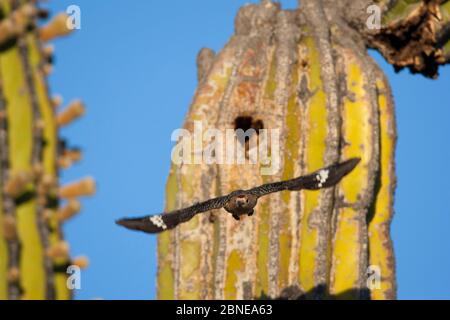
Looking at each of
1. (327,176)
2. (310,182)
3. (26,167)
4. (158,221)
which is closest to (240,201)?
(310,182)

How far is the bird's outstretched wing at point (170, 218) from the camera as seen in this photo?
11383mm

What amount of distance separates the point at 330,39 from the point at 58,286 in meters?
10.0

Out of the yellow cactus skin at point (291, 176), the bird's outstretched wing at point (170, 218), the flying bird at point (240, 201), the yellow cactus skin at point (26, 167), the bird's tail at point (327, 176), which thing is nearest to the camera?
the yellow cactus skin at point (26, 167)

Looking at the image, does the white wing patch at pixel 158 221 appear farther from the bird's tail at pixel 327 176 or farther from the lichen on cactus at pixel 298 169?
the bird's tail at pixel 327 176

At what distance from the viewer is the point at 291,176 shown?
41.5 ft

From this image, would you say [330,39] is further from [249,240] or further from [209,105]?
[249,240]

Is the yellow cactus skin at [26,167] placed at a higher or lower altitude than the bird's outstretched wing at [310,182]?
lower

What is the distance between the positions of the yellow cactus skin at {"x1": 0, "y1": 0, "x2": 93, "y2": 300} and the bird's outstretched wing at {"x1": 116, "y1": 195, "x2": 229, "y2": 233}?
656 centimetres

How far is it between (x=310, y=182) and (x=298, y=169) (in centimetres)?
97

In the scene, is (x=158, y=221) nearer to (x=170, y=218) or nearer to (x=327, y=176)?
(x=170, y=218)

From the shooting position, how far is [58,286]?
15.8ft

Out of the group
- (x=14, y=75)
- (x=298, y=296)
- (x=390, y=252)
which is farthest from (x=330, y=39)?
(x=14, y=75)

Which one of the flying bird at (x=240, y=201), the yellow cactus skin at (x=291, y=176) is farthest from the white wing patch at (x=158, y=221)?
the yellow cactus skin at (x=291, y=176)

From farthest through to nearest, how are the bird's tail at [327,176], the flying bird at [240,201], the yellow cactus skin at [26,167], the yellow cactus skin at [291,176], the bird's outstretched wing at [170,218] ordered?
the yellow cactus skin at [291,176] → the bird's tail at [327,176] → the flying bird at [240,201] → the bird's outstretched wing at [170,218] → the yellow cactus skin at [26,167]
